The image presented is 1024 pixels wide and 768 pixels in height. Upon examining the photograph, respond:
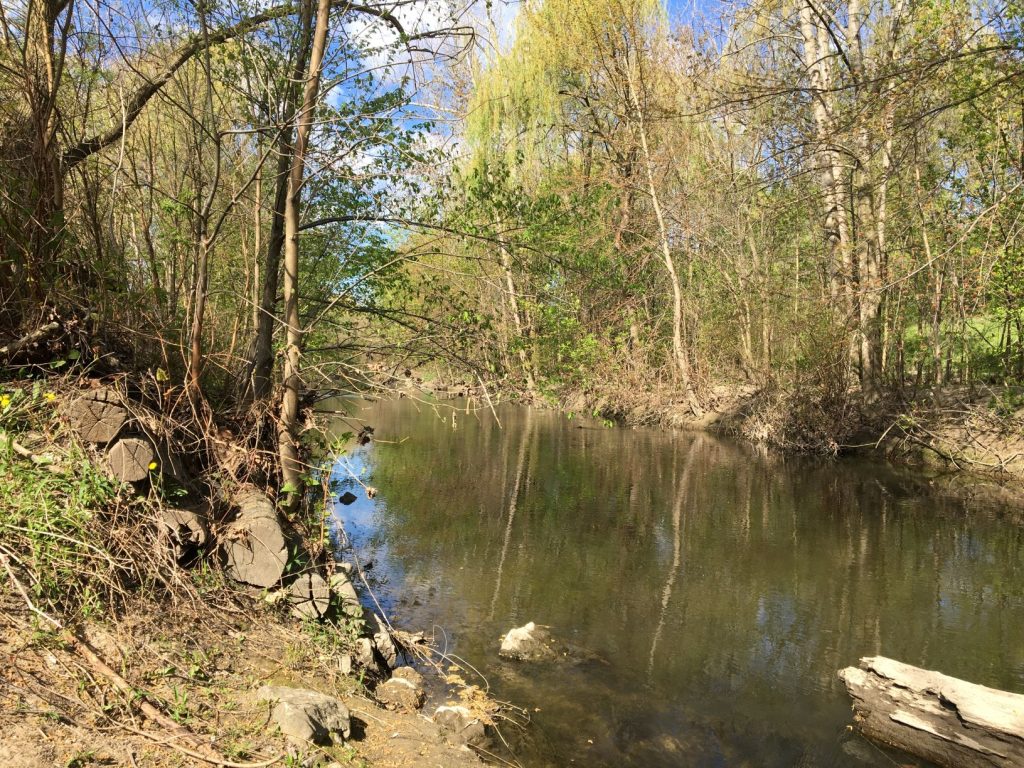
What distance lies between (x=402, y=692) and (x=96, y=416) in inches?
104

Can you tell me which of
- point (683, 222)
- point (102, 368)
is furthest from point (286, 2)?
point (683, 222)

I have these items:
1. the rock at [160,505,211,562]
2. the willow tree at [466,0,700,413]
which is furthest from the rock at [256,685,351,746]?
the willow tree at [466,0,700,413]

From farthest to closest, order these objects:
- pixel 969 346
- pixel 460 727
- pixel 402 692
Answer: pixel 969 346 < pixel 402 692 < pixel 460 727

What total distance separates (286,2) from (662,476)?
1029cm

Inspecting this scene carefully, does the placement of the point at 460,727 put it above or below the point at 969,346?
below

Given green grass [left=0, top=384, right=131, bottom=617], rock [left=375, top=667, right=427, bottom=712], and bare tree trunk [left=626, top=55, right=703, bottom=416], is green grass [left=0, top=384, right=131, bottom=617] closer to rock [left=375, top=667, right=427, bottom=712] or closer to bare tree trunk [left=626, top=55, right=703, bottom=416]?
rock [left=375, top=667, right=427, bottom=712]

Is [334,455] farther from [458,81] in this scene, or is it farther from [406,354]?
[458,81]

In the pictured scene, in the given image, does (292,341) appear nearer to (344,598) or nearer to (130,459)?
(130,459)

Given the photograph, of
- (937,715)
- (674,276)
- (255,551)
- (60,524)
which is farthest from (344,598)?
(674,276)

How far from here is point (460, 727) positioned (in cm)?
443

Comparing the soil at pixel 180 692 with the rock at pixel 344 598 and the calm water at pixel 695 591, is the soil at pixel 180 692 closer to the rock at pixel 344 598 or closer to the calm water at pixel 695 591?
the rock at pixel 344 598

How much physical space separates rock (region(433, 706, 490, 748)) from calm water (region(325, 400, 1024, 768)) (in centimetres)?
25

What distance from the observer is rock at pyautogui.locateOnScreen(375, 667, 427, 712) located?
4.55 metres

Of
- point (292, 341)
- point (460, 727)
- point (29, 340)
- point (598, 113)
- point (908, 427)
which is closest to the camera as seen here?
point (460, 727)
